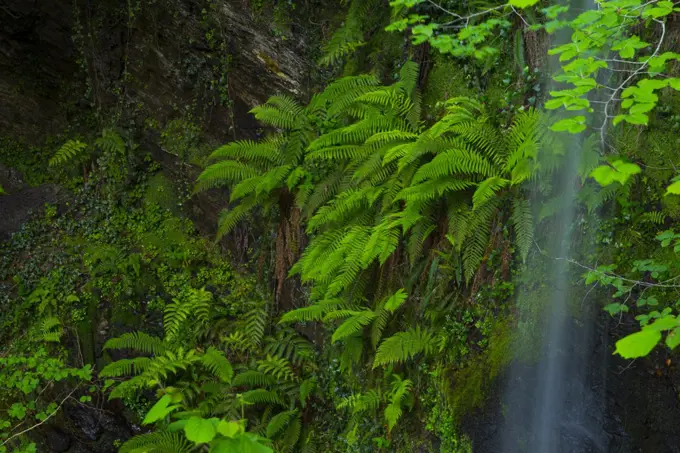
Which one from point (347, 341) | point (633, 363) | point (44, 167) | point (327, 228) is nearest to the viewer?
point (633, 363)

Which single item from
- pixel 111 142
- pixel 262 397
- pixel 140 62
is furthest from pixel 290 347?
pixel 140 62

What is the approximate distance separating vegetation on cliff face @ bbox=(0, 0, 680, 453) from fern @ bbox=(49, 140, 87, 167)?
3 cm

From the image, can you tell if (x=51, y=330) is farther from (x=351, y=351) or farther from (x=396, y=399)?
(x=396, y=399)

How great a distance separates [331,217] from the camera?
18.1ft

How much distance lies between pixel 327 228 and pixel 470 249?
169 centimetres

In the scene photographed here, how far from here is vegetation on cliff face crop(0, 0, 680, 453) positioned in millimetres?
4281

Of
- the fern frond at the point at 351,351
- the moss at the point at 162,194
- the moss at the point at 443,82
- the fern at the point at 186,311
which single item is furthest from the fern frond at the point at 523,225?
the moss at the point at 162,194

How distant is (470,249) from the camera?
4883mm

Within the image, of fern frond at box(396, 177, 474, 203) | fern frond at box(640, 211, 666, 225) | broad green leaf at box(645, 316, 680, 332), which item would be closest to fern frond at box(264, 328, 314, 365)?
fern frond at box(396, 177, 474, 203)

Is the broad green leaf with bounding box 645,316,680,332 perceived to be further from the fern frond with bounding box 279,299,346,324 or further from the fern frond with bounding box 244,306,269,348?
the fern frond with bounding box 244,306,269,348

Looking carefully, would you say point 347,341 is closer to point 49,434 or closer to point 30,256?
point 49,434

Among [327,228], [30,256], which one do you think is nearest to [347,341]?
[327,228]

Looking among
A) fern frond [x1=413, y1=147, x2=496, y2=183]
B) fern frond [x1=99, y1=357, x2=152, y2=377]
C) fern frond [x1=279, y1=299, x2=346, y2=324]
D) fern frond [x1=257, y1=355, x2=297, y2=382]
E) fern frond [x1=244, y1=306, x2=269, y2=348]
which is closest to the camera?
fern frond [x1=413, y1=147, x2=496, y2=183]

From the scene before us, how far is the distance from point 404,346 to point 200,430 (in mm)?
3202
